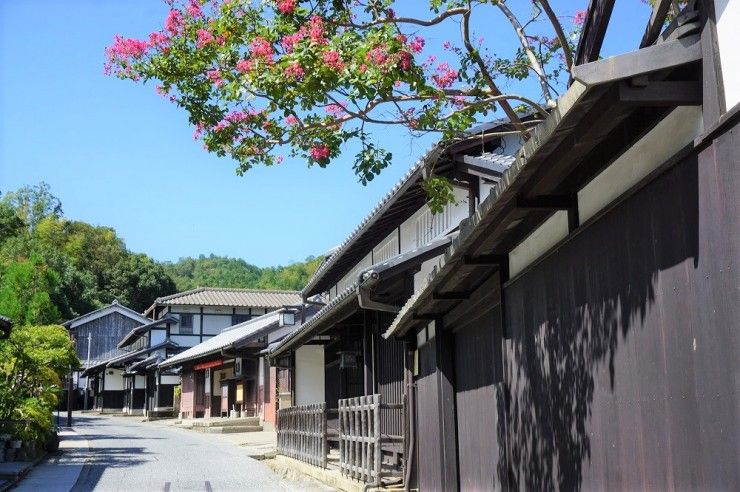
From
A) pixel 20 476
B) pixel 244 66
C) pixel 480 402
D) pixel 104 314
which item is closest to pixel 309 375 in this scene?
pixel 20 476

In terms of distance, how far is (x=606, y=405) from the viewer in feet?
16.8

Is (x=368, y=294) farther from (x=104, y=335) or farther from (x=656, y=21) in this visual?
(x=104, y=335)

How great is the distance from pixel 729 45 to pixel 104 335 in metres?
72.7

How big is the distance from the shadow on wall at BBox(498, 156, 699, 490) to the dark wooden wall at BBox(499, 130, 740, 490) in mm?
12

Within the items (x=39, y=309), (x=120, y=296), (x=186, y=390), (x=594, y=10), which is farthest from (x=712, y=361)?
(x=120, y=296)

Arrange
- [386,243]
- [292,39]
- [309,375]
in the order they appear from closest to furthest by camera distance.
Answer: [292,39], [386,243], [309,375]

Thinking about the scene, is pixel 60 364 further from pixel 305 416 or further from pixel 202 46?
pixel 202 46

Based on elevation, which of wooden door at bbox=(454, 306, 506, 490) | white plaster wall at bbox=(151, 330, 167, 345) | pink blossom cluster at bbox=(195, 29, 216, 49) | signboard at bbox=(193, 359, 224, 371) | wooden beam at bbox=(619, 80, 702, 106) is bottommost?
wooden door at bbox=(454, 306, 506, 490)

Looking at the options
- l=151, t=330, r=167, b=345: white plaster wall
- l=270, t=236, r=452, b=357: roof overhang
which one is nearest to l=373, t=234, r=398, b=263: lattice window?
l=270, t=236, r=452, b=357: roof overhang

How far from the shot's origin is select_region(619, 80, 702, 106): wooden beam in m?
3.86

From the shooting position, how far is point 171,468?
1866cm

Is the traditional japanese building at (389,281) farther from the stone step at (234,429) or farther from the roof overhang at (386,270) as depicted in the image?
the stone step at (234,429)

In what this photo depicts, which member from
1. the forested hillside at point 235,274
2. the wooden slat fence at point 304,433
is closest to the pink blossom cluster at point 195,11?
the wooden slat fence at point 304,433

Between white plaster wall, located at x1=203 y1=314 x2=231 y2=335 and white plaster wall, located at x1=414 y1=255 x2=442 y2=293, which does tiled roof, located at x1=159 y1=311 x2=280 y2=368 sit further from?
white plaster wall, located at x1=414 y1=255 x2=442 y2=293
